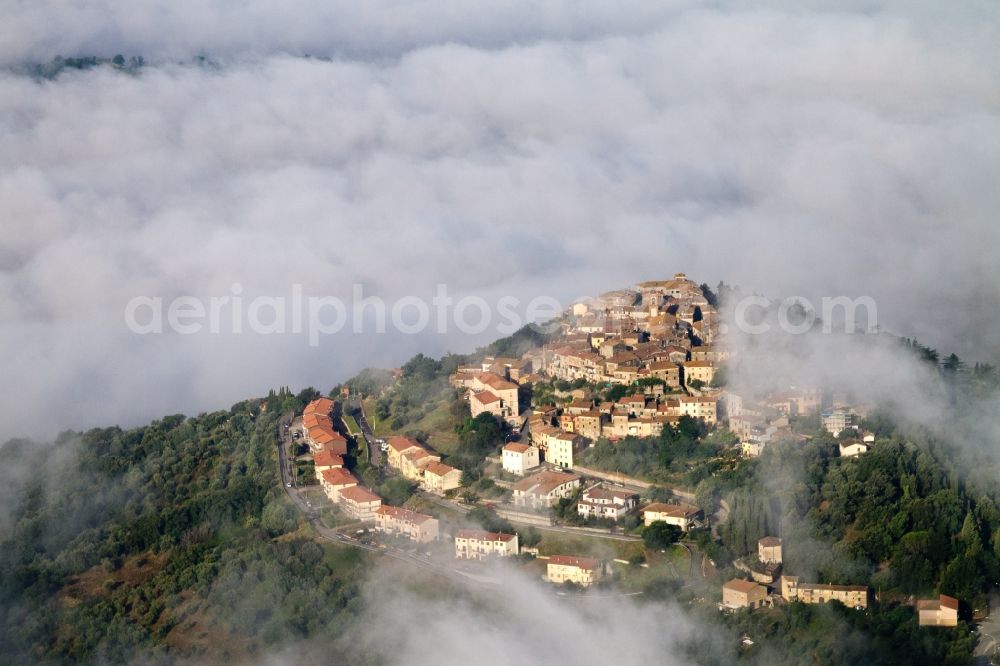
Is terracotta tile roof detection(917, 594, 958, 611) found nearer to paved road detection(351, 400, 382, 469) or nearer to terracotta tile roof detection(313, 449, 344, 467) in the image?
paved road detection(351, 400, 382, 469)

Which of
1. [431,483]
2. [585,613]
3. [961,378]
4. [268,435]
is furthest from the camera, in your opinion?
[268,435]

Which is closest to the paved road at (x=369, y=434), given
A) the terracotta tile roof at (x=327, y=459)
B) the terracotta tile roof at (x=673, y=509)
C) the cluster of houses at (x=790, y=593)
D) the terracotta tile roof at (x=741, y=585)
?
the terracotta tile roof at (x=327, y=459)

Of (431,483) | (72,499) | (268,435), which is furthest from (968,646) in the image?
(72,499)

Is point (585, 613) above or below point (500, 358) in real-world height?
below

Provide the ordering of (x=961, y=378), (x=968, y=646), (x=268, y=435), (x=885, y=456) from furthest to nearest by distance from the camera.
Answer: (x=268, y=435)
(x=961, y=378)
(x=885, y=456)
(x=968, y=646)

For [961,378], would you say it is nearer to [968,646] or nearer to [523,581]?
[968,646]

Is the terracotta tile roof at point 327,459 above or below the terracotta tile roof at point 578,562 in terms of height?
above

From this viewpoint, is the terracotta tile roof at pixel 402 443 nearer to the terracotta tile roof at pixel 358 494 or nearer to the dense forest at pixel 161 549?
the terracotta tile roof at pixel 358 494
